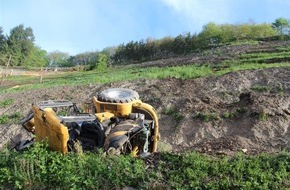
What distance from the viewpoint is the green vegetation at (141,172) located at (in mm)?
5609

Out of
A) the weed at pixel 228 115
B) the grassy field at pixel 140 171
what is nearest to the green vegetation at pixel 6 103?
the weed at pixel 228 115

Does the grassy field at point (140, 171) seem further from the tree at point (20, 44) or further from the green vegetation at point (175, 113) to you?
the tree at point (20, 44)

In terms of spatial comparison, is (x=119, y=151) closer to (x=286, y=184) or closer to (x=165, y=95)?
(x=286, y=184)

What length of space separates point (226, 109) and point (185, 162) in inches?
248

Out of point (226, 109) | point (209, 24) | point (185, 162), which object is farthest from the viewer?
point (209, 24)

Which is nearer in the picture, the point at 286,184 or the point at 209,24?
the point at 286,184

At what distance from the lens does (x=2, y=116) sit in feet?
50.5

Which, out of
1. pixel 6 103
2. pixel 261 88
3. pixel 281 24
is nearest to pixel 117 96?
pixel 261 88

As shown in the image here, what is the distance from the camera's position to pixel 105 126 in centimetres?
735

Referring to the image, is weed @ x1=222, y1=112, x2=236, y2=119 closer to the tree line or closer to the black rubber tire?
the black rubber tire

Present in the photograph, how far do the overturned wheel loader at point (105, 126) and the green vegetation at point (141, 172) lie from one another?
0.40 meters

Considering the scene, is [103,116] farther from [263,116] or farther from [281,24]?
[281,24]

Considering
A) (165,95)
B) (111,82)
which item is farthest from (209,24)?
(165,95)

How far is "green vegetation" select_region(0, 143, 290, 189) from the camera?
221 inches
